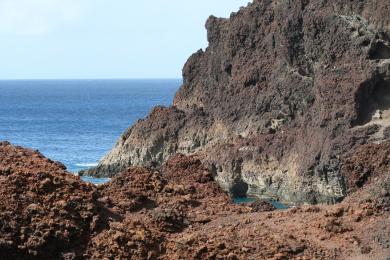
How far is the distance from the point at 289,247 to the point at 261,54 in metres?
51.7

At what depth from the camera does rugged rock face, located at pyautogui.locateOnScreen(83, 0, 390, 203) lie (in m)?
54.2

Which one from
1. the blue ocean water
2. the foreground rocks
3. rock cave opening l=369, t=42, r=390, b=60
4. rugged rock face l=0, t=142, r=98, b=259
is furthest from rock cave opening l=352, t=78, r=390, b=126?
rugged rock face l=0, t=142, r=98, b=259

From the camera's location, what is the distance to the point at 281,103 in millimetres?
61031

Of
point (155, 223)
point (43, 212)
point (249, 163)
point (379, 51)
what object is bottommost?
point (249, 163)

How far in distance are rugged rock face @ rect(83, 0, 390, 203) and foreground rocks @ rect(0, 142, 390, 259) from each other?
31494 mm

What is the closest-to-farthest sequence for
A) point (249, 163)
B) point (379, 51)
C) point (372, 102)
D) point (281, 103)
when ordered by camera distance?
point (372, 102)
point (379, 51)
point (249, 163)
point (281, 103)

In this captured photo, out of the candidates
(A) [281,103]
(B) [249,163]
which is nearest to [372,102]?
(A) [281,103]

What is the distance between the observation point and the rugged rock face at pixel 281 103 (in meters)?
54.2

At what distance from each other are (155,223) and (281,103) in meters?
45.4

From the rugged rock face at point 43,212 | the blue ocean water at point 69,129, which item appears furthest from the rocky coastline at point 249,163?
the blue ocean water at point 69,129

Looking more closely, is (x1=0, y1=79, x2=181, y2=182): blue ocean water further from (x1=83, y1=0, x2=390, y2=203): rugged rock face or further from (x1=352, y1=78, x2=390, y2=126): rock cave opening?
(x1=352, y1=78, x2=390, y2=126): rock cave opening

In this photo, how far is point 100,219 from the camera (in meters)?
15.8

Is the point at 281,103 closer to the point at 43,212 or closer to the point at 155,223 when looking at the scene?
the point at 155,223

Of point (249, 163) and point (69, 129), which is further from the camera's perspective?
point (69, 129)
